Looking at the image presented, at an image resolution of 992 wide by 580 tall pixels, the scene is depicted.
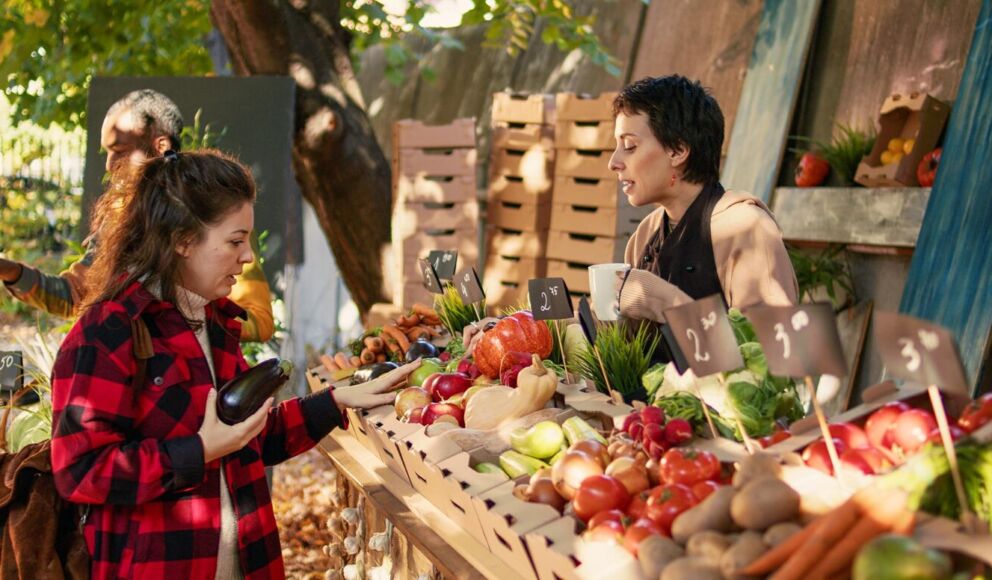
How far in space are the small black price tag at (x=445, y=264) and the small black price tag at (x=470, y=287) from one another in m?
0.18

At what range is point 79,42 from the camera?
6.27 m

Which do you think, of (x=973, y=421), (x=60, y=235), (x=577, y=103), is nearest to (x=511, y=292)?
(x=577, y=103)

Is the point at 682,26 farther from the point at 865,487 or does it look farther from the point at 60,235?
the point at 60,235

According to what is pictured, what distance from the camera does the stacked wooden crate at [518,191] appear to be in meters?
5.86

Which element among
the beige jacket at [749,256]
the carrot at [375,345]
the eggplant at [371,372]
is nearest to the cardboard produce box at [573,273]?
the carrot at [375,345]

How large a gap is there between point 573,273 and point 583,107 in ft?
3.17

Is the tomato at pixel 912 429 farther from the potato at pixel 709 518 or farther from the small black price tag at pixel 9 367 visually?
the small black price tag at pixel 9 367

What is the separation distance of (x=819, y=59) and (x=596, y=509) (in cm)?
411

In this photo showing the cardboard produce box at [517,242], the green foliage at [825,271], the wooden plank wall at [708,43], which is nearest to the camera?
the green foliage at [825,271]

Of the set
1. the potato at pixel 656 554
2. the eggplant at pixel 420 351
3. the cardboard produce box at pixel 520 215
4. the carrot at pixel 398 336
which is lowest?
the carrot at pixel 398 336

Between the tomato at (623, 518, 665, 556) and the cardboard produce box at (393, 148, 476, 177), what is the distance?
452 centimetres

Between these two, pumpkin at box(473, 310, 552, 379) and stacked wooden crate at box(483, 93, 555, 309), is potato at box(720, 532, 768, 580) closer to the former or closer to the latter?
pumpkin at box(473, 310, 552, 379)

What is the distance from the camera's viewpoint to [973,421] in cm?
146

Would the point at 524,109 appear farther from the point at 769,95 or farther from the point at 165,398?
the point at 165,398
